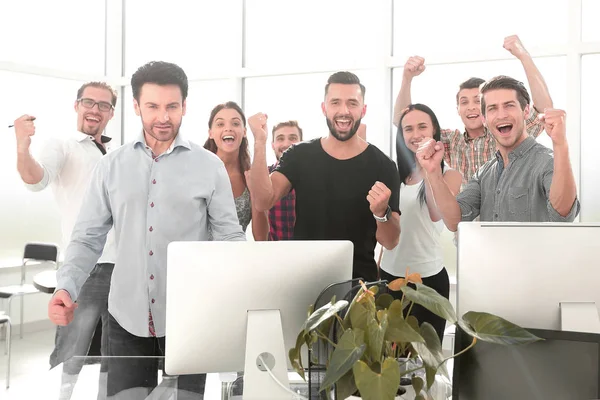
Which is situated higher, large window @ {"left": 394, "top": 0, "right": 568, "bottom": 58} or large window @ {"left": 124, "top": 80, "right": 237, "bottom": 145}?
large window @ {"left": 394, "top": 0, "right": 568, "bottom": 58}

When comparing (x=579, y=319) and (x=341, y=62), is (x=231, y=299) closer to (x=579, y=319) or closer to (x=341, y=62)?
(x=579, y=319)

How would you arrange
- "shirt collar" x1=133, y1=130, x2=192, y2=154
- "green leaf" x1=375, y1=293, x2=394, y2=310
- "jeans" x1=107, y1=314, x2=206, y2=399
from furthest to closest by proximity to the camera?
1. "shirt collar" x1=133, y1=130, x2=192, y2=154
2. "jeans" x1=107, y1=314, x2=206, y2=399
3. "green leaf" x1=375, y1=293, x2=394, y2=310

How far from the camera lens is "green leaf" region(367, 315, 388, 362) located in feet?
4.27

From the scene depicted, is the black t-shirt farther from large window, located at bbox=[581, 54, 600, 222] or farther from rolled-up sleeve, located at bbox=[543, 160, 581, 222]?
A: large window, located at bbox=[581, 54, 600, 222]

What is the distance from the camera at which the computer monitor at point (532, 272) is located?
5.19 ft

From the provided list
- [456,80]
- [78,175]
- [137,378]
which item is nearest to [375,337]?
[137,378]

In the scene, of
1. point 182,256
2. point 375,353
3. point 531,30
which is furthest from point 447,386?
point 531,30

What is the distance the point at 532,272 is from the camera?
1.60 metres

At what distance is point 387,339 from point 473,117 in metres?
2.74

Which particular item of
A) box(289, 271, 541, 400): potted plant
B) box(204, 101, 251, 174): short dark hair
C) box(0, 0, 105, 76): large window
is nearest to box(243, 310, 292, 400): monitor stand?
box(289, 271, 541, 400): potted plant

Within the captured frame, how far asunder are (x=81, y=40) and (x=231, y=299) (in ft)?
16.4

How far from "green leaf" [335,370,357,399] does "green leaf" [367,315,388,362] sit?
Result: 0.23ft

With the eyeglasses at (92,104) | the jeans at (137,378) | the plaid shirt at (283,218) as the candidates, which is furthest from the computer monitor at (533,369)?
the eyeglasses at (92,104)

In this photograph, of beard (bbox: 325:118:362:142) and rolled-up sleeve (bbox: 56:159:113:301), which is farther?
beard (bbox: 325:118:362:142)
